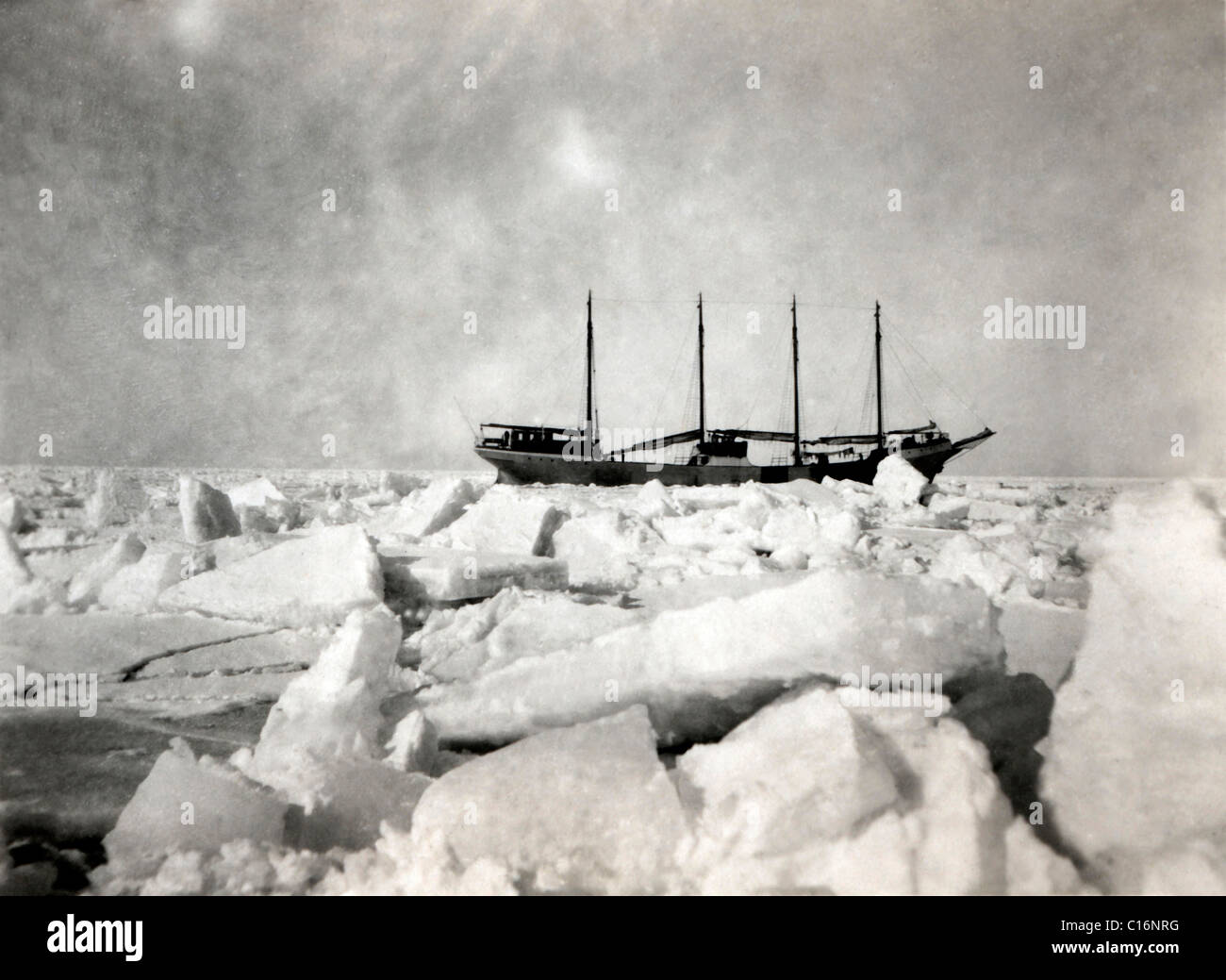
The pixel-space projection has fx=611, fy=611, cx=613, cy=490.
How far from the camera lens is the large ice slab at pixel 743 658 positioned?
6.30 ft

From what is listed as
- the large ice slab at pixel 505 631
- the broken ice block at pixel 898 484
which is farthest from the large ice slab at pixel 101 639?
the broken ice block at pixel 898 484

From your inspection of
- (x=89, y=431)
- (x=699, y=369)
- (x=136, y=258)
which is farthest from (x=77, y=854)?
(x=699, y=369)

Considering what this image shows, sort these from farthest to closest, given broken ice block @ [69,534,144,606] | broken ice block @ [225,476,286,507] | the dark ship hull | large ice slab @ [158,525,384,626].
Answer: the dark ship hull, broken ice block @ [225,476,286,507], broken ice block @ [69,534,144,606], large ice slab @ [158,525,384,626]

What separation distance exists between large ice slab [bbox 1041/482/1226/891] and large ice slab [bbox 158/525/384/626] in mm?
2535

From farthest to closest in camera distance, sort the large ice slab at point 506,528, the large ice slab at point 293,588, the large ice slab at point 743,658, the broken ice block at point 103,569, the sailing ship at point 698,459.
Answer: the sailing ship at point 698,459 < the large ice slab at point 506,528 < the broken ice block at point 103,569 < the large ice slab at point 293,588 < the large ice slab at point 743,658

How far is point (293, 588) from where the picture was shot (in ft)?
8.76

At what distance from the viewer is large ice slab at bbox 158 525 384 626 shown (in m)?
2.63

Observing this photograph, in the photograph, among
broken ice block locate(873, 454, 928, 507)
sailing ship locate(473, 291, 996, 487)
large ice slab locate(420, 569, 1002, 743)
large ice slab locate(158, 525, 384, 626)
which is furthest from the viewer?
sailing ship locate(473, 291, 996, 487)

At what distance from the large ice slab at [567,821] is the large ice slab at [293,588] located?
1356mm

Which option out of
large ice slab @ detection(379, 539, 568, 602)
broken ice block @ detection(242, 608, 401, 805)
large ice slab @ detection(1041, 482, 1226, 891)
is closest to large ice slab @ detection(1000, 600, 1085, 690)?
large ice slab @ detection(1041, 482, 1226, 891)

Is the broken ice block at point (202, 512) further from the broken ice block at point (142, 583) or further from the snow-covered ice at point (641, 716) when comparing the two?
the broken ice block at point (142, 583)

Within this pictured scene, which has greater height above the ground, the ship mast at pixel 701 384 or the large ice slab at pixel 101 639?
the ship mast at pixel 701 384

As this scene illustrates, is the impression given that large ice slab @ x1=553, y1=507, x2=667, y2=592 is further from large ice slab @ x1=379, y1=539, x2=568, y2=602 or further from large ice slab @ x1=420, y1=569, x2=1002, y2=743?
large ice slab @ x1=420, y1=569, x2=1002, y2=743

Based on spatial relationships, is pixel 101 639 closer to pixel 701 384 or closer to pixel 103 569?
pixel 103 569
